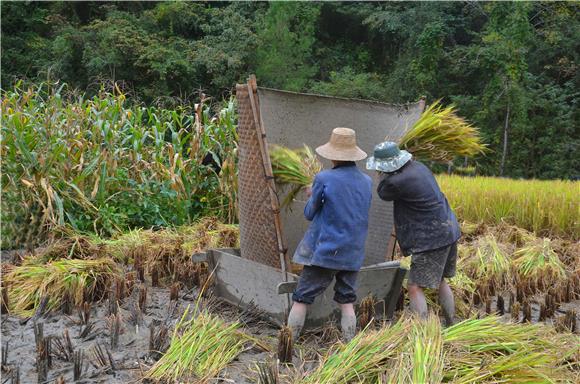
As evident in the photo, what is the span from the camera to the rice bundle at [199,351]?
3201 mm

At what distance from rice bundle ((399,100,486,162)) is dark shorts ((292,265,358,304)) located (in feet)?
3.95

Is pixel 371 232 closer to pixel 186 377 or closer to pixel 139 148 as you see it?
pixel 186 377

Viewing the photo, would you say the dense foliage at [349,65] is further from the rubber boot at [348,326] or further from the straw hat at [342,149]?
the rubber boot at [348,326]

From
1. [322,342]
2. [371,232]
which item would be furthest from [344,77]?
[322,342]

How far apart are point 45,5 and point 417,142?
19.2 m

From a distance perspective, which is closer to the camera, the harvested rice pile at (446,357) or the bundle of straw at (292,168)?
the harvested rice pile at (446,357)

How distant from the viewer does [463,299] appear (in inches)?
194

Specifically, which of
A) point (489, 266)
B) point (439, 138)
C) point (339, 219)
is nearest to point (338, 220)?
point (339, 219)

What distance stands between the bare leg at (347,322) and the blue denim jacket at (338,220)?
0.24 m

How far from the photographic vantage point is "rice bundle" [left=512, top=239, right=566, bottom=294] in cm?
537

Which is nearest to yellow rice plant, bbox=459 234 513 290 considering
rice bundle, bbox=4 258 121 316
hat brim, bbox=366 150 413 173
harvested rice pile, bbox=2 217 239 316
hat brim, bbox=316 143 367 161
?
hat brim, bbox=366 150 413 173

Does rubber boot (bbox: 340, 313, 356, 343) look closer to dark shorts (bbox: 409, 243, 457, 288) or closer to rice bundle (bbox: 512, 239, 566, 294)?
dark shorts (bbox: 409, 243, 457, 288)

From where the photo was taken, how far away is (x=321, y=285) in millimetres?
3820

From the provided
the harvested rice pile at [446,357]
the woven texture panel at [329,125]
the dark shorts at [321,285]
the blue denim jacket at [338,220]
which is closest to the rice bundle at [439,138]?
the woven texture panel at [329,125]
